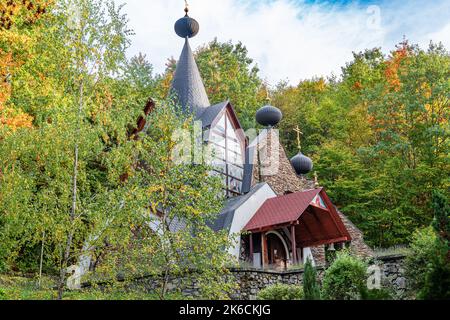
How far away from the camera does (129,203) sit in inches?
327

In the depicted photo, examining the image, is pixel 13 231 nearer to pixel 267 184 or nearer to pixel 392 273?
pixel 392 273

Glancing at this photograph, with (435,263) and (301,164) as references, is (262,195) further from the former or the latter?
(435,263)

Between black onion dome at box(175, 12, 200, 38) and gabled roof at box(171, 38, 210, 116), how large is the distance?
1661mm

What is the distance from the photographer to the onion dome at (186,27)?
21.2 metres

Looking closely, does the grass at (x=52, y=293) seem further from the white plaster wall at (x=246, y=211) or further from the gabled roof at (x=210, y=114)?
the gabled roof at (x=210, y=114)

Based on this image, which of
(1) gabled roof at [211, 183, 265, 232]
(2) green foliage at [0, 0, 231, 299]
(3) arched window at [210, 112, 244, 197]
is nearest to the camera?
(2) green foliage at [0, 0, 231, 299]

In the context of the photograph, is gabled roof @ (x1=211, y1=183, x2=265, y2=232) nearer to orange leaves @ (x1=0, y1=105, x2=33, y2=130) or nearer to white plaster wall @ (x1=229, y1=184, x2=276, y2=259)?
white plaster wall @ (x1=229, y1=184, x2=276, y2=259)

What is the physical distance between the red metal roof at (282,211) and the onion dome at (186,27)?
9.26m

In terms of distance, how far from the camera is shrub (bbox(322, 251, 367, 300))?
28.3 feet

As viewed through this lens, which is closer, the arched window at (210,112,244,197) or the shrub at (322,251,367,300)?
the shrub at (322,251,367,300)

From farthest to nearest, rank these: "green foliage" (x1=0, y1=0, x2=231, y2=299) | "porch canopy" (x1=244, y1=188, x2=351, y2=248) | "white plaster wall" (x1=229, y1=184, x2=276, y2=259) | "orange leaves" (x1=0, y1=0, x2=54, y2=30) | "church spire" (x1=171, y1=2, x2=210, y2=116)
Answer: "church spire" (x1=171, y1=2, x2=210, y2=116)
"white plaster wall" (x1=229, y1=184, x2=276, y2=259)
"porch canopy" (x1=244, y1=188, x2=351, y2=248)
"orange leaves" (x1=0, y1=0, x2=54, y2=30)
"green foliage" (x1=0, y1=0, x2=231, y2=299)

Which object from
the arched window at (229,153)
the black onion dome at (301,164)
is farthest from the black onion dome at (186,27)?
the black onion dome at (301,164)

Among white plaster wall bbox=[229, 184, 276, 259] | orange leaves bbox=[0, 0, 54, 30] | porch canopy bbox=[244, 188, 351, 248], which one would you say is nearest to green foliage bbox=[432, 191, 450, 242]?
porch canopy bbox=[244, 188, 351, 248]
